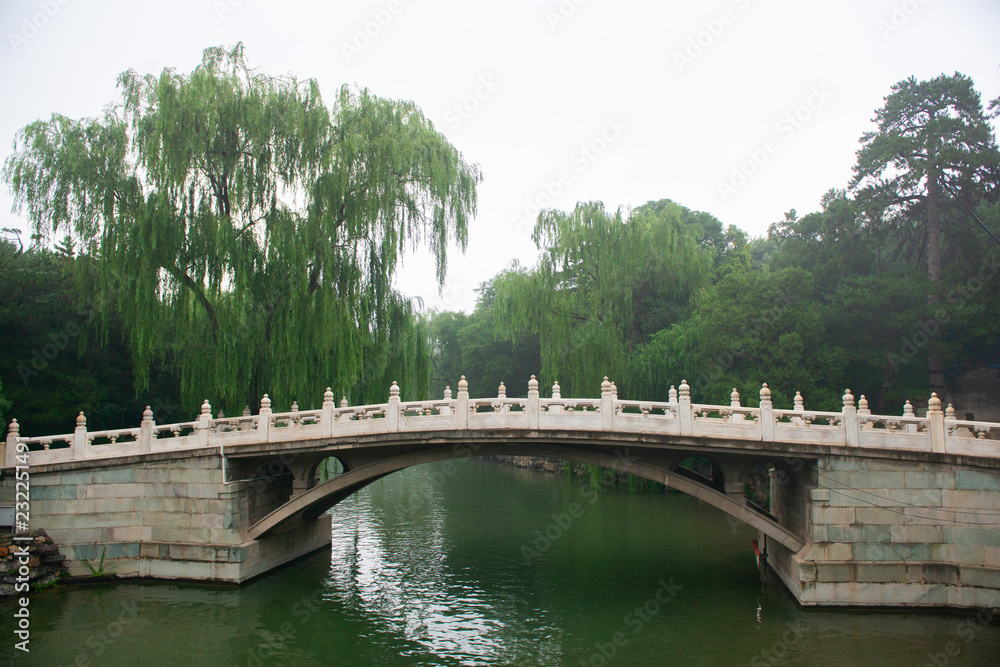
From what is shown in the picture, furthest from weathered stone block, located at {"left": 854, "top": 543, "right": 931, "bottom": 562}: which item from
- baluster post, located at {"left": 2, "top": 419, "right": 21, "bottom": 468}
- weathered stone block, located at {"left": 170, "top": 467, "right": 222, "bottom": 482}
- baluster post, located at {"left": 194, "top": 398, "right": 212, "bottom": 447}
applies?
baluster post, located at {"left": 2, "top": 419, "right": 21, "bottom": 468}

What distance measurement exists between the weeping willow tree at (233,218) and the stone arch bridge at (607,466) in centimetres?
193

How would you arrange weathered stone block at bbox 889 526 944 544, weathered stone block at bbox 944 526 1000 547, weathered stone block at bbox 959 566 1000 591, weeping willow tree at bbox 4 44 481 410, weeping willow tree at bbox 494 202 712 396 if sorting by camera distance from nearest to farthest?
weathered stone block at bbox 959 566 1000 591
weathered stone block at bbox 944 526 1000 547
weathered stone block at bbox 889 526 944 544
weeping willow tree at bbox 4 44 481 410
weeping willow tree at bbox 494 202 712 396

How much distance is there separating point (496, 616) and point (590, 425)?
3.45 metres

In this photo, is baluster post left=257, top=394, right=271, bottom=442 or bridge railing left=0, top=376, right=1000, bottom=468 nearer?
bridge railing left=0, top=376, right=1000, bottom=468

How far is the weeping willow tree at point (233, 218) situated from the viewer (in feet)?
48.9

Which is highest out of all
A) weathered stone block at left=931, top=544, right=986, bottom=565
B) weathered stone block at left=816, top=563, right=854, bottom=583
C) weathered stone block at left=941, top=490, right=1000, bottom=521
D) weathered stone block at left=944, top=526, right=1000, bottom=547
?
weathered stone block at left=941, top=490, right=1000, bottom=521

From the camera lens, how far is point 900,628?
413 inches

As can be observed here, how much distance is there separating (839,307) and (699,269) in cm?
438

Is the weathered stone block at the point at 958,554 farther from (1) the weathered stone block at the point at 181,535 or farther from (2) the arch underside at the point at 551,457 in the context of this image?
(1) the weathered stone block at the point at 181,535

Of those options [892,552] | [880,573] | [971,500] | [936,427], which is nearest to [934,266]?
[936,427]

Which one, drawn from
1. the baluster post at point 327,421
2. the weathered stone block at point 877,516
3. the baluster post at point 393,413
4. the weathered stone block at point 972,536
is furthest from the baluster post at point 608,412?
the weathered stone block at point 972,536

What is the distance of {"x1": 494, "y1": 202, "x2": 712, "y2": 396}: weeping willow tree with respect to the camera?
21953mm

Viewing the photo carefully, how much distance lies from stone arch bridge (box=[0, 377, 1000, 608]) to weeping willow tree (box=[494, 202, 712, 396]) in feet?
25.6

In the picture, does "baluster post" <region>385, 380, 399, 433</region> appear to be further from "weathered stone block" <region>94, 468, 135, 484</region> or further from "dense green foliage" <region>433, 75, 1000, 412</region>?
"dense green foliage" <region>433, 75, 1000, 412</region>
